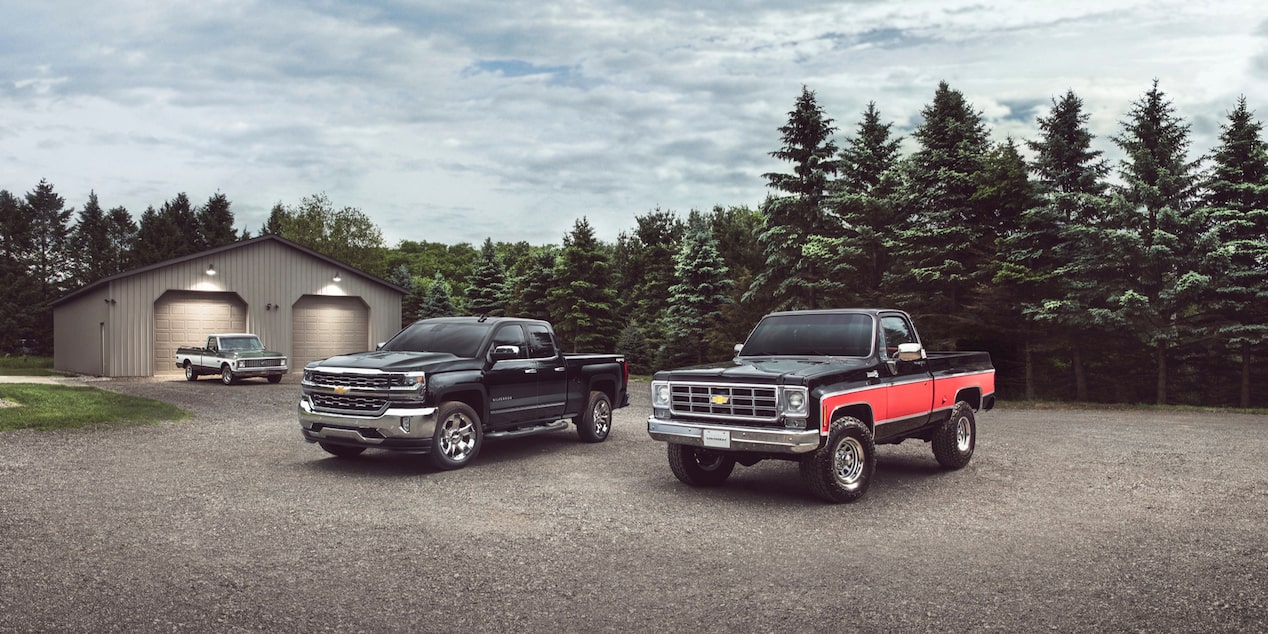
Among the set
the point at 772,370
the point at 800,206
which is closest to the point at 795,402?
the point at 772,370

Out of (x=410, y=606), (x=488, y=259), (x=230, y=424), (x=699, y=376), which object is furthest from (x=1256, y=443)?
(x=488, y=259)

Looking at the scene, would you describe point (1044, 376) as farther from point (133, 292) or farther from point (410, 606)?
point (133, 292)

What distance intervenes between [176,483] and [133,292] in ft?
81.4

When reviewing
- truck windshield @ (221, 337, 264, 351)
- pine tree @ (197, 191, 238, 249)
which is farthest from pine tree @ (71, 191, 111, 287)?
truck windshield @ (221, 337, 264, 351)

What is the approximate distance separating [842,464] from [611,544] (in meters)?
2.94

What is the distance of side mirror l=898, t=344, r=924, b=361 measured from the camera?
362 inches

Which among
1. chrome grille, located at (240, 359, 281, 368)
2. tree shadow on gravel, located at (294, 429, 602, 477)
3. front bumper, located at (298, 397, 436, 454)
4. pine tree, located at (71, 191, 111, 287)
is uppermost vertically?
pine tree, located at (71, 191, 111, 287)

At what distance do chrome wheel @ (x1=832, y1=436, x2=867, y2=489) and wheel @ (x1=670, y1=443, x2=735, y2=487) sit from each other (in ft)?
4.19

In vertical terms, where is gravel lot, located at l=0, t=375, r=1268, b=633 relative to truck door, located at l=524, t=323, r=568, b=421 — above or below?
below

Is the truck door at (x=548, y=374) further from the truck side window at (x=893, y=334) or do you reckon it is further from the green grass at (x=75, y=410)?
the green grass at (x=75, y=410)

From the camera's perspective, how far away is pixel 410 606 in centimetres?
513

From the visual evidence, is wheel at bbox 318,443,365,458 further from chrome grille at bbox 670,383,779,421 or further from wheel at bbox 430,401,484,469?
chrome grille at bbox 670,383,779,421

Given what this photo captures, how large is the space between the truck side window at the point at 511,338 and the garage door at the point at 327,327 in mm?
24328

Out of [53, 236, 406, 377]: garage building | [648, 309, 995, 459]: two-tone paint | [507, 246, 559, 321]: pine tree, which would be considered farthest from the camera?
[507, 246, 559, 321]: pine tree
